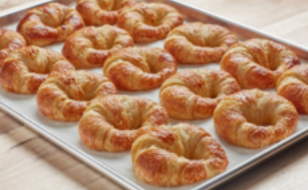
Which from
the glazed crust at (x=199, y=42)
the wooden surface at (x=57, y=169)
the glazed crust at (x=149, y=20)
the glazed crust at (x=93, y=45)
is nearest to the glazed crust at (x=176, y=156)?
the wooden surface at (x=57, y=169)

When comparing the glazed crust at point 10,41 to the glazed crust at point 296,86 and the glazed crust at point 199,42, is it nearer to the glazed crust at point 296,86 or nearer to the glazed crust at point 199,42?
the glazed crust at point 199,42

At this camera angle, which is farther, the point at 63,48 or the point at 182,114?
the point at 63,48

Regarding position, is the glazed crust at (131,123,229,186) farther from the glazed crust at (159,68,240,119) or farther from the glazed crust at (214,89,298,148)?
the glazed crust at (159,68,240,119)

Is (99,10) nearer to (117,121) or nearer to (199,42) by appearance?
(199,42)

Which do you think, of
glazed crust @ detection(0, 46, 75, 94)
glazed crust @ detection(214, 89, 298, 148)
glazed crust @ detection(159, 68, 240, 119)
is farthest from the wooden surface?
glazed crust @ detection(159, 68, 240, 119)

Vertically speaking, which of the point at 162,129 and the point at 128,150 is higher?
the point at 162,129

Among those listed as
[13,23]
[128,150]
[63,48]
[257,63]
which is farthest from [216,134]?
[13,23]

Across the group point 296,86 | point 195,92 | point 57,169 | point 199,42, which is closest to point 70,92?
point 57,169

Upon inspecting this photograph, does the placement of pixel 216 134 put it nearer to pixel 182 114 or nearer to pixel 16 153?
pixel 182 114
